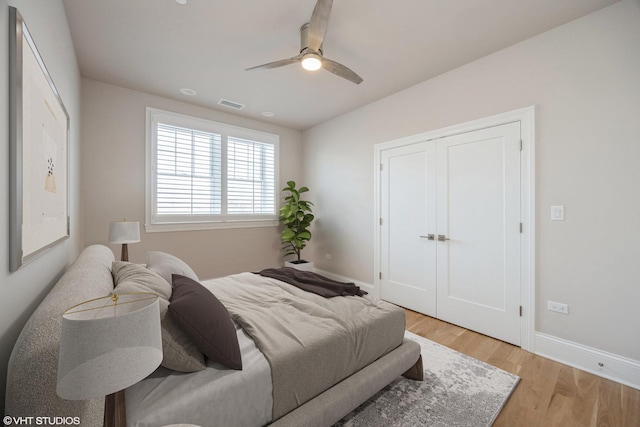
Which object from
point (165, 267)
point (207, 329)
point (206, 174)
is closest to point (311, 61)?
point (165, 267)

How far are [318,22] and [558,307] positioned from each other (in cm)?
309

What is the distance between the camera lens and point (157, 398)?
1.05 meters

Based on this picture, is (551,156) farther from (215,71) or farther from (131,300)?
(215,71)

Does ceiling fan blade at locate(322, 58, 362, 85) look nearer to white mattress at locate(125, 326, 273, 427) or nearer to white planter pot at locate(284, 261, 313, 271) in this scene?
white mattress at locate(125, 326, 273, 427)

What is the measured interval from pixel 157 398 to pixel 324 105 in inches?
154

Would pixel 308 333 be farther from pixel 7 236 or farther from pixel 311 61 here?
pixel 311 61

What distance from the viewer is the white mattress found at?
1.02 metres

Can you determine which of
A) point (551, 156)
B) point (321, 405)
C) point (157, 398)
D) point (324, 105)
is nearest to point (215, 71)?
point (324, 105)

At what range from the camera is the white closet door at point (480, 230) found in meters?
2.62

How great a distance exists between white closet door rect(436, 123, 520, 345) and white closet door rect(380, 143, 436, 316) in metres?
0.13

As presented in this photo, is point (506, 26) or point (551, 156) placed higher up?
point (506, 26)

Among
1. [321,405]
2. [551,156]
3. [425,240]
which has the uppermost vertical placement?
[551,156]

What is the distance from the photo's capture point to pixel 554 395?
6.21 feet

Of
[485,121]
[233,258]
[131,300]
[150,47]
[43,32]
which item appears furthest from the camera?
[233,258]
